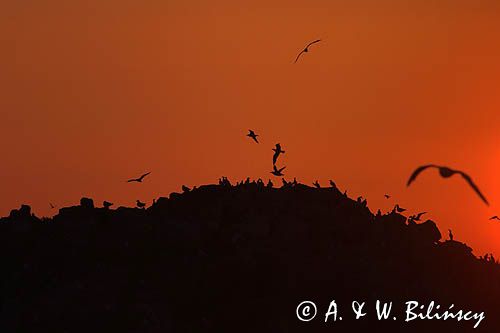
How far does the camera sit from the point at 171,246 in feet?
242

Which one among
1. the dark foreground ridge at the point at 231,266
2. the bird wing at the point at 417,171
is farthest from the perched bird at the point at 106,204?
the bird wing at the point at 417,171

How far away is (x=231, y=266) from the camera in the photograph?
70.5m

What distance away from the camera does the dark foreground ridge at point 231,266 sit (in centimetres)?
6556

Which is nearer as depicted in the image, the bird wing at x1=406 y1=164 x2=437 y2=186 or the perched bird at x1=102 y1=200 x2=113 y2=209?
the bird wing at x1=406 y1=164 x2=437 y2=186

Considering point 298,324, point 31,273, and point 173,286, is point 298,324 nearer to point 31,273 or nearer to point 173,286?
point 173,286

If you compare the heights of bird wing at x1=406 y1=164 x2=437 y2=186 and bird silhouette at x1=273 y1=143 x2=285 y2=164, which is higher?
bird silhouette at x1=273 y1=143 x2=285 y2=164

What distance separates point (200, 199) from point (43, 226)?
1179 centimetres

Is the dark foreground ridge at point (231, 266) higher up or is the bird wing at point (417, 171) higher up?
the dark foreground ridge at point (231, 266)

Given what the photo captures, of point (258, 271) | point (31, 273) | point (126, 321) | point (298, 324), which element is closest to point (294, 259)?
point (258, 271)

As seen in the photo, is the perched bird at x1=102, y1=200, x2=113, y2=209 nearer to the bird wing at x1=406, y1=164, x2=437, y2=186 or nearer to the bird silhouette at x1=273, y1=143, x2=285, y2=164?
the bird silhouette at x1=273, y1=143, x2=285, y2=164

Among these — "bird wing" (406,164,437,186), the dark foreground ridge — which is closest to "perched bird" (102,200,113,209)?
the dark foreground ridge

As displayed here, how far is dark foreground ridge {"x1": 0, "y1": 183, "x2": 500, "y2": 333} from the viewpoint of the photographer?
215ft

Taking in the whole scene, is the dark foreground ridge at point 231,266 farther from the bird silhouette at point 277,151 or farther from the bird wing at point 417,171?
the bird wing at point 417,171

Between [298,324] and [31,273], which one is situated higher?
[31,273]
